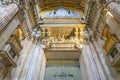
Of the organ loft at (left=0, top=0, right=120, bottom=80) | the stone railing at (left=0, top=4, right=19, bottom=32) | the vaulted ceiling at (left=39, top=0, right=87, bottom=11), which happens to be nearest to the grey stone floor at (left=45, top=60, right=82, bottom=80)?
the organ loft at (left=0, top=0, right=120, bottom=80)

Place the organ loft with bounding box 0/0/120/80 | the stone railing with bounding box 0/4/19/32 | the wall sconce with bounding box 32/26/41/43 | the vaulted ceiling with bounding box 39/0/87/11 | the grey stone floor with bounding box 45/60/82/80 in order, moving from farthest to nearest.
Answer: the vaulted ceiling with bounding box 39/0/87/11, the wall sconce with bounding box 32/26/41/43, the grey stone floor with bounding box 45/60/82/80, the organ loft with bounding box 0/0/120/80, the stone railing with bounding box 0/4/19/32

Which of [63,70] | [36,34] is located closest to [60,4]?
[36,34]

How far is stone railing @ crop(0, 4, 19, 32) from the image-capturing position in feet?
18.3

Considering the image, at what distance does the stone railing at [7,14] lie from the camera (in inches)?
219

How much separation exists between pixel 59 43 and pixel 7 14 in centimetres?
401

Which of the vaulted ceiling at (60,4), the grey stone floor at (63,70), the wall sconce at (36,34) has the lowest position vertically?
the grey stone floor at (63,70)

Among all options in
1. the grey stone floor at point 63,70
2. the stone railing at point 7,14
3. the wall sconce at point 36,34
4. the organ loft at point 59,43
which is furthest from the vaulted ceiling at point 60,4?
the stone railing at point 7,14

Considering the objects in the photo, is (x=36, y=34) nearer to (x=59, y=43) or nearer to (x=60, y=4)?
(x=59, y=43)

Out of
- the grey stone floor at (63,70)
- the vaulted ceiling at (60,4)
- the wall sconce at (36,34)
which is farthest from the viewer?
the vaulted ceiling at (60,4)

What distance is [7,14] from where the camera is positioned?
6168mm

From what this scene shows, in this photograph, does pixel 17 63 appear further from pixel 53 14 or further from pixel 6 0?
pixel 53 14

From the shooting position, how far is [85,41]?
9.47 meters

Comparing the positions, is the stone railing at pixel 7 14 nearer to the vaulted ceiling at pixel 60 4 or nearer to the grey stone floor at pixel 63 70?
the grey stone floor at pixel 63 70

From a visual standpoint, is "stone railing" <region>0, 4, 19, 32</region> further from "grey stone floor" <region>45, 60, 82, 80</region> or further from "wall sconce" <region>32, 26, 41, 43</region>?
"grey stone floor" <region>45, 60, 82, 80</region>
